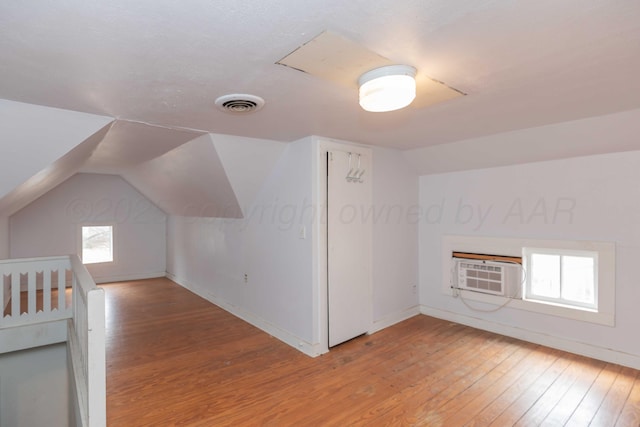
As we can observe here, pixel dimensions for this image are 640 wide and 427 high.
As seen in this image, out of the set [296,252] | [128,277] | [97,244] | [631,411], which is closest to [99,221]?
[97,244]

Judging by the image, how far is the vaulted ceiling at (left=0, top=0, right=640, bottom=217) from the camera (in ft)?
3.60

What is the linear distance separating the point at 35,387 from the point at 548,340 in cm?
507

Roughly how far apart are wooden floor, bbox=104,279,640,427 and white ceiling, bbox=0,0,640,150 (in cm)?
202

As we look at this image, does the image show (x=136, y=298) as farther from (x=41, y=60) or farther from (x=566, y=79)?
(x=566, y=79)

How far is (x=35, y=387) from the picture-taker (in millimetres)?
3193

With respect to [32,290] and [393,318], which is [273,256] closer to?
[393,318]

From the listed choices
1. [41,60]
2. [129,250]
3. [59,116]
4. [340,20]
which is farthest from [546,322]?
[129,250]

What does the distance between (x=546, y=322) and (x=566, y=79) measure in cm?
242

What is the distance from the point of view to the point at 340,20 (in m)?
1.15

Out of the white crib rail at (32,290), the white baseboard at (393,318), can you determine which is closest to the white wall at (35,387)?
the white crib rail at (32,290)

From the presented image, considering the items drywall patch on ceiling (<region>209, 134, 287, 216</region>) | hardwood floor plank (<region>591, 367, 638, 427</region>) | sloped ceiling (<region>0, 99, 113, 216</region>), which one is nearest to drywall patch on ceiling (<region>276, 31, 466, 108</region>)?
drywall patch on ceiling (<region>209, 134, 287, 216</region>)

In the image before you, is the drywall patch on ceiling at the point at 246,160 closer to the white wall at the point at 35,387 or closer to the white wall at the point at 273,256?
the white wall at the point at 273,256

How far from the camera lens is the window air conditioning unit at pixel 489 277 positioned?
3307 mm

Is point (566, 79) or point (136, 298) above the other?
point (566, 79)
